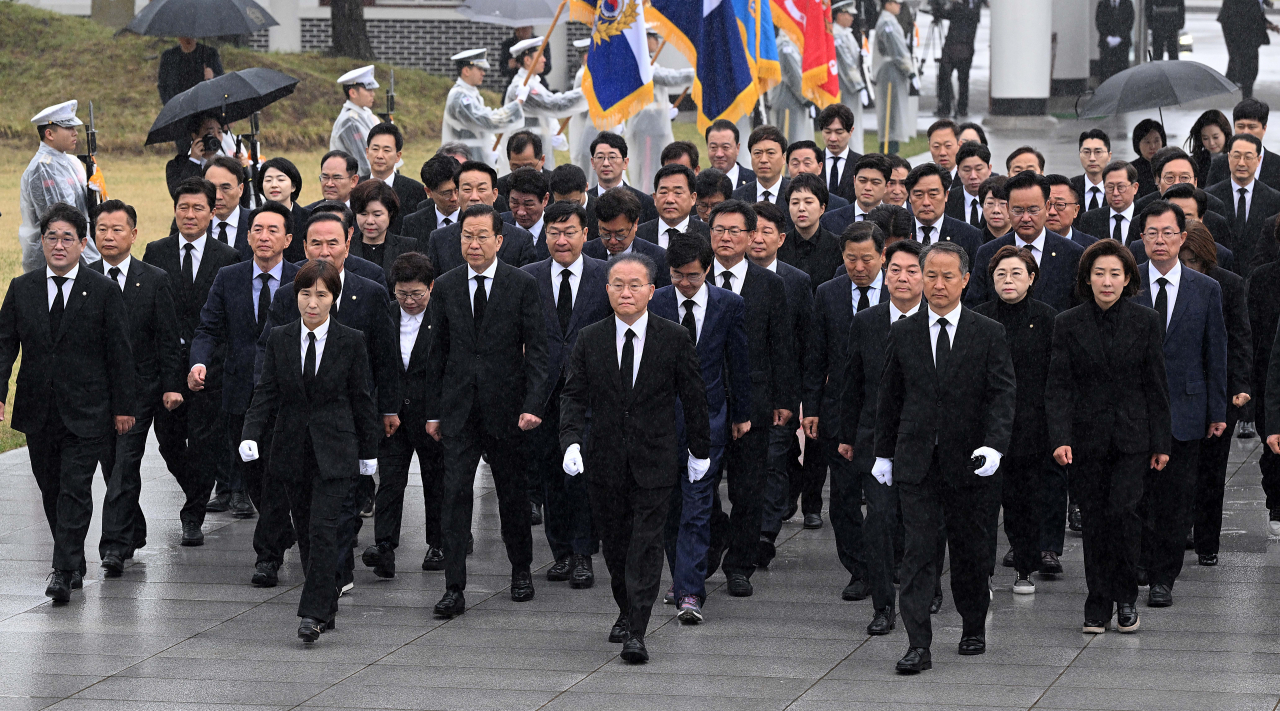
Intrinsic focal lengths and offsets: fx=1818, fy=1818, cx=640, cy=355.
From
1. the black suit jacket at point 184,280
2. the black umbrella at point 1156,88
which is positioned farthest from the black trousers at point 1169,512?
the black suit jacket at point 184,280

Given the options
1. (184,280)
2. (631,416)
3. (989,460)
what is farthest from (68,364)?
(989,460)

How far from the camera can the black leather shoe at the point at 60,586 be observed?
8.43m

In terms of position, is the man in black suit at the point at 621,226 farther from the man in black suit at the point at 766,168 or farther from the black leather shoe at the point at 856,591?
the man in black suit at the point at 766,168

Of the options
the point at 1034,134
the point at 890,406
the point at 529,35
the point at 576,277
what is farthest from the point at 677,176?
the point at 1034,134

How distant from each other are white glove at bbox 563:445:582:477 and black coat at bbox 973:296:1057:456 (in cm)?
204

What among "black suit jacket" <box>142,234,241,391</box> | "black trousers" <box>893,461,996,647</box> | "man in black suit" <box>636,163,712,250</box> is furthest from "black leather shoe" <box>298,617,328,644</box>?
"man in black suit" <box>636,163,712,250</box>

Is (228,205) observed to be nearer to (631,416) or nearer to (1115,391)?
(631,416)

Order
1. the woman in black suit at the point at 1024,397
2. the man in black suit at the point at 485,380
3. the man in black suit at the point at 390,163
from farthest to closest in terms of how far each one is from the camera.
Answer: the man in black suit at the point at 390,163 → the man in black suit at the point at 485,380 → the woman in black suit at the point at 1024,397

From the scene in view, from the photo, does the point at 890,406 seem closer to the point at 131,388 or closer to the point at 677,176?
the point at 677,176

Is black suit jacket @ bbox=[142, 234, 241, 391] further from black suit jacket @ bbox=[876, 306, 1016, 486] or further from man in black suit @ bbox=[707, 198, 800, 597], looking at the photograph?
black suit jacket @ bbox=[876, 306, 1016, 486]

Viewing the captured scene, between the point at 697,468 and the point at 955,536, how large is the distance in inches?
45.2

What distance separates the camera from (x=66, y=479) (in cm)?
867

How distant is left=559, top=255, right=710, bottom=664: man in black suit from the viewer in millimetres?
7656

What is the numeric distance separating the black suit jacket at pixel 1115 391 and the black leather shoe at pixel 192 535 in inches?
180
